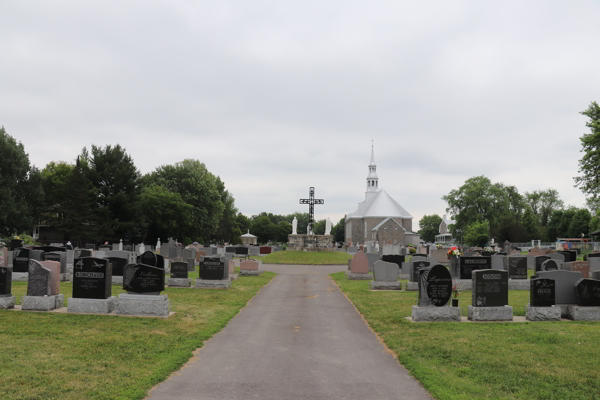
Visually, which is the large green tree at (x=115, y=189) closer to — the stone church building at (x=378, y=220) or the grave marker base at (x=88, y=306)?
the grave marker base at (x=88, y=306)

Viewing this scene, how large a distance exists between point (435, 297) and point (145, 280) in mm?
7123

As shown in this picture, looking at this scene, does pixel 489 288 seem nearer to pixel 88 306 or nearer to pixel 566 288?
pixel 566 288

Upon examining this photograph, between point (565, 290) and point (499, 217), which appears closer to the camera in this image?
point (565, 290)

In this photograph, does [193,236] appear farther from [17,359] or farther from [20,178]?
[17,359]

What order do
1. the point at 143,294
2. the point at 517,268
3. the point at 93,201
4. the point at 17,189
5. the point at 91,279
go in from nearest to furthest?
1. the point at 91,279
2. the point at 143,294
3. the point at 517,268
4. the point at 17,189
5. the point at 93,201

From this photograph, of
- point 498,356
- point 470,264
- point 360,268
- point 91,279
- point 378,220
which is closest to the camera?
point 498,356

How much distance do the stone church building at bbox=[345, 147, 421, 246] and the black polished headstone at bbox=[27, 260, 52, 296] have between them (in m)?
68.6

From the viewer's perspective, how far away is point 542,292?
1107 cm

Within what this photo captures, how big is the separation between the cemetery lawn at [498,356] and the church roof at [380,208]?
72.4 metres

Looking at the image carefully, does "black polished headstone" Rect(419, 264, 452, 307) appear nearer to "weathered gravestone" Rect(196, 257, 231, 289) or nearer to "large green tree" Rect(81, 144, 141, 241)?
"weathered gravestone" Rect(196, 257, 231, 289)

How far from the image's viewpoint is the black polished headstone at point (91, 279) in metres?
11.2

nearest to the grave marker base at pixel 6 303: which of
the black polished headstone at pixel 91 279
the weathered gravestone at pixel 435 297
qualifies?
the black polished headstone at pixel 91 279

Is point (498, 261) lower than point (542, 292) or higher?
higher

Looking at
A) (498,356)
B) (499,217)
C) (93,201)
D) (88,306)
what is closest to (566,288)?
(498,356)
